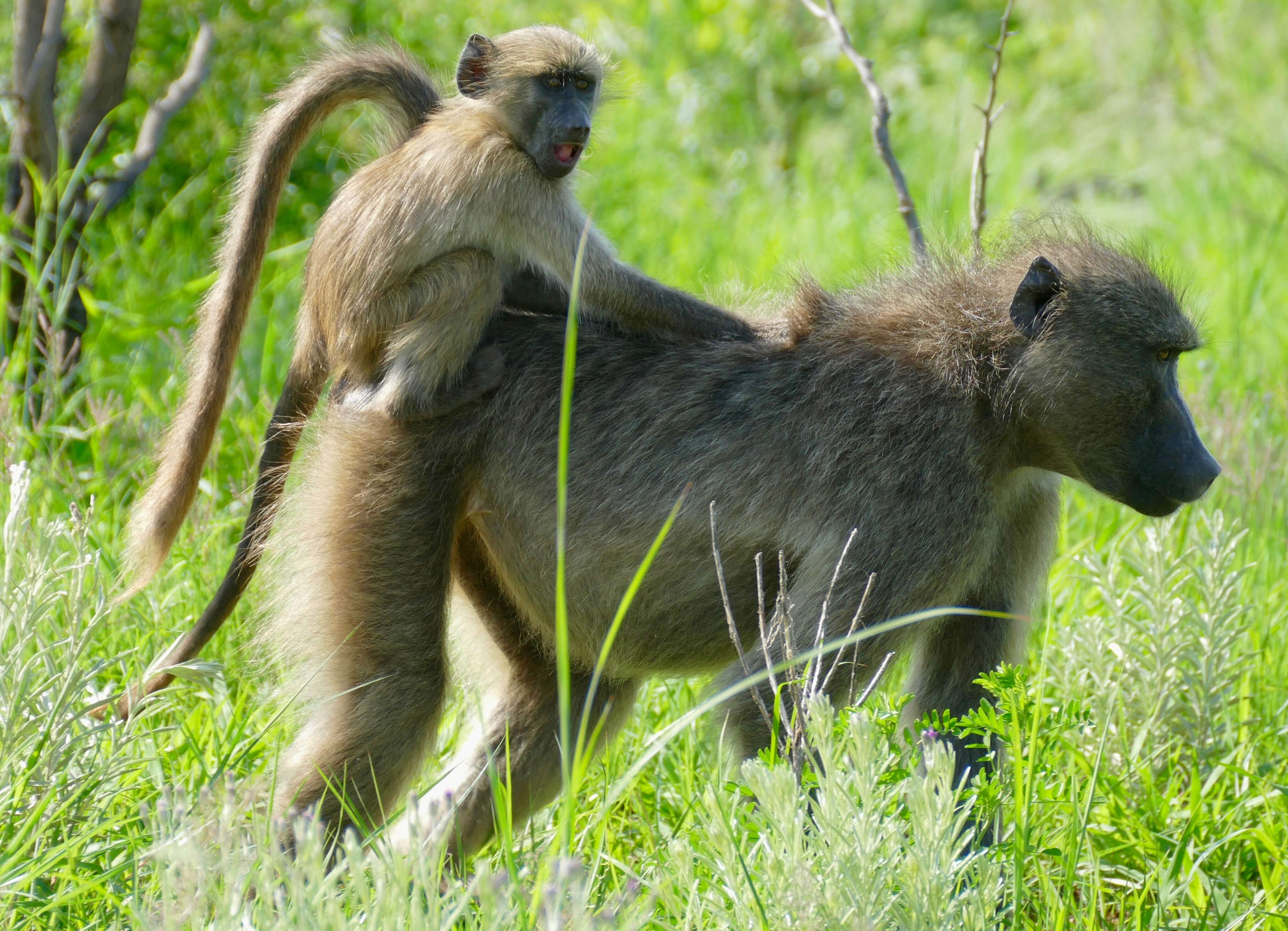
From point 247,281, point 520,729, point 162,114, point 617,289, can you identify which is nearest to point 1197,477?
point 617,289

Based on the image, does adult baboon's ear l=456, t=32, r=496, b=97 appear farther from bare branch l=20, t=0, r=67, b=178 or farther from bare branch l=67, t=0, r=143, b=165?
bare branch l=20, t=0, r=67, b=178

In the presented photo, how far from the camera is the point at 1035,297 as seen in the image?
2.83m

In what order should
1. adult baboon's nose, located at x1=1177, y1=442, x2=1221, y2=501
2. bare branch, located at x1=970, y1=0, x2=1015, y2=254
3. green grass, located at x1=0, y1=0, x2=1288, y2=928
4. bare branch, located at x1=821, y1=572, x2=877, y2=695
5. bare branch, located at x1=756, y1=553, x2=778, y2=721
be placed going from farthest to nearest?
bare branch, located at x1=970, y1=0, x2=1015, y2=254
adult baboon's nose, located at x1=1177, y1=442, x2=1221, y2=501
bare branch, located at x1=821, y1=572, x2=877, y2=695
bare branch, located at x1=756, y1=553, x2=778, y2=721
green grass, located at x1=0, y1=0, x2=1288, y2=928

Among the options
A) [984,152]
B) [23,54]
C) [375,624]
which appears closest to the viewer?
[375,624]

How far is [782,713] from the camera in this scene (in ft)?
6.98

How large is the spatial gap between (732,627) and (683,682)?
5.35 feet

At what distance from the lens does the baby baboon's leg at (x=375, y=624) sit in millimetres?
2727

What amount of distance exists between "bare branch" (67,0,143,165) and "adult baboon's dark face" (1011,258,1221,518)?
2.70 metres

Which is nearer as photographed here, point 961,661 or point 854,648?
point 854,648

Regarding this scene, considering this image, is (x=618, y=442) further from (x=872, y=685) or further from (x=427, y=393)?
(x=872, y=685)

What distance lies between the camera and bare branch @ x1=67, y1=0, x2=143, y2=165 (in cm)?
396

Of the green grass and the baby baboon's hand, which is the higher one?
the baby baboon's hand

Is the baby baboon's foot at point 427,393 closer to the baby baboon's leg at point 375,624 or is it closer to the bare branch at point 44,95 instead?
the baby baboon's leg at point 375,624

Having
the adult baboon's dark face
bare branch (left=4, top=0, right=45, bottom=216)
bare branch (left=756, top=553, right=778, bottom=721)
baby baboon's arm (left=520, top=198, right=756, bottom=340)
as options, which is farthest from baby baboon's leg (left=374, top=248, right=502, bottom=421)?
bare branch (left=4, top=0, right=45, bottom=216)
